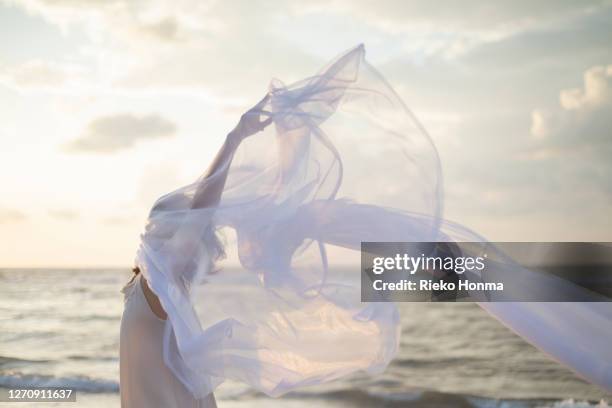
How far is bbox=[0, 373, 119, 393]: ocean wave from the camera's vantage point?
9.06m

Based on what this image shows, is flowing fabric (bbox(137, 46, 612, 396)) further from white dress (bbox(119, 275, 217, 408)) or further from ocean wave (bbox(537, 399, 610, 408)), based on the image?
ocean wave (bbox(537, 399, 610, 408))

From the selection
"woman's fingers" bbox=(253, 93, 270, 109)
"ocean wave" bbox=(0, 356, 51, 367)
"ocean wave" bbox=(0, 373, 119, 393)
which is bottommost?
"ocean wave" bbox=(0, 373, 119, 393)

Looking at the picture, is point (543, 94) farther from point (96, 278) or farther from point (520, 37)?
point (96, 278)

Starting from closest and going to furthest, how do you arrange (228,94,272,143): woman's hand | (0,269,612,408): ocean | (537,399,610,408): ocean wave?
(228,94,272,143): woman's hand, (537,399,610,408): ocean wave, (0,269,612,408): ocean

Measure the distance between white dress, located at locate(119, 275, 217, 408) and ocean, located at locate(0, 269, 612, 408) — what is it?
16.8ft

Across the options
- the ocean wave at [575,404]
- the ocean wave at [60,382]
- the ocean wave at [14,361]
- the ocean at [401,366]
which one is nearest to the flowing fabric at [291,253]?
the ocean at [401,366]

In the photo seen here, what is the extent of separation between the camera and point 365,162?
275 cm

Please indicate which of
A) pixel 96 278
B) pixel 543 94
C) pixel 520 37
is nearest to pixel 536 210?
pixel 543 94

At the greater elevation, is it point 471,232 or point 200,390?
point 471,232

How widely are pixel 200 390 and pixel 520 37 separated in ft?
40.3

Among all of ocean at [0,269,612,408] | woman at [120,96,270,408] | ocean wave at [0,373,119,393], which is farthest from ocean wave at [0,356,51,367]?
woman at [120,96,270,408]

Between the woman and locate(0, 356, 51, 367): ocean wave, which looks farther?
locate(0, 356, 51, 367): ocean wave

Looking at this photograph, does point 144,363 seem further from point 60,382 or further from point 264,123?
point 60,382

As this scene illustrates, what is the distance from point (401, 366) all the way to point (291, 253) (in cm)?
872
